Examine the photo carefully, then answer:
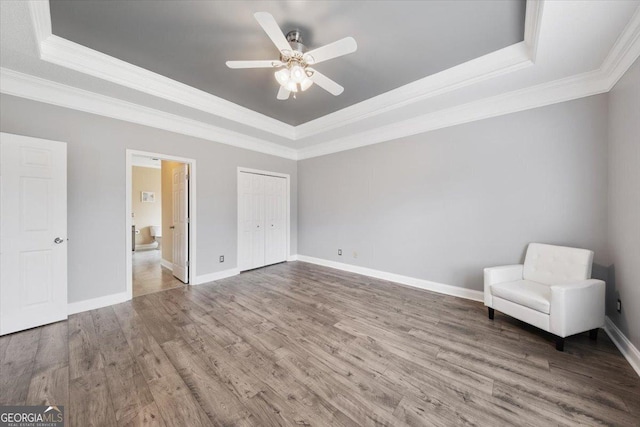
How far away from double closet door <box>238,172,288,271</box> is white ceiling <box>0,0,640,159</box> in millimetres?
1117

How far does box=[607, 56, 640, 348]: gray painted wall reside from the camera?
75.0 inches

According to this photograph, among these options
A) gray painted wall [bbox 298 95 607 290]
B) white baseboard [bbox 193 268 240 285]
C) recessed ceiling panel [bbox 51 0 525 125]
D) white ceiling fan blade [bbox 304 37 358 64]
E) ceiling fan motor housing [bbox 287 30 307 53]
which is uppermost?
recessed ceiling panel [bbox 51 0 525 125]

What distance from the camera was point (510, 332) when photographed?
2369 mm

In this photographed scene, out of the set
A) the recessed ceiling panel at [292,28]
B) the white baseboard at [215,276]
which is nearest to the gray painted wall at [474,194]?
the recessed ceiling panel at [292,28]

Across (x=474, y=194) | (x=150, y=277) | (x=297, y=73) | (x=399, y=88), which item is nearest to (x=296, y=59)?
(x=297, y=73)

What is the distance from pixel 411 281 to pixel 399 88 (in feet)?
9.74

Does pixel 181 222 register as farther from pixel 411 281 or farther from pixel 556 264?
pixel 556 264

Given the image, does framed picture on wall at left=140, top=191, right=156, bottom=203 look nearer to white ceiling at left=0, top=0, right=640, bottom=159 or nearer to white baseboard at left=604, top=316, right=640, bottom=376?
white ceiling at left=0, top=0, right=640, bottom=159

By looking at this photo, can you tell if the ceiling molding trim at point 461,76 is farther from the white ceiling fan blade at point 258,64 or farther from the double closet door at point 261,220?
the double closet door at point 261,220

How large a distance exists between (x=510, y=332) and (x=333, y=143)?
4.05 m

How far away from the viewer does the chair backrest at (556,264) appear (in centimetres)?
231

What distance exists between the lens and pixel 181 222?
4.12 meters

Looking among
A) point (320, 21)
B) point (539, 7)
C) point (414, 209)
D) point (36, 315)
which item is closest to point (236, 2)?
point (320, 21)

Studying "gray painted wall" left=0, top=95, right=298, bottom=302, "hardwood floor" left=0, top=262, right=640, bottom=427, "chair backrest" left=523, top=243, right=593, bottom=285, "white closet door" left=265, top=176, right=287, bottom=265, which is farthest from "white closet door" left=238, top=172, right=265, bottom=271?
"chair backrest" left=523, top=243, right=593, bottom=285
